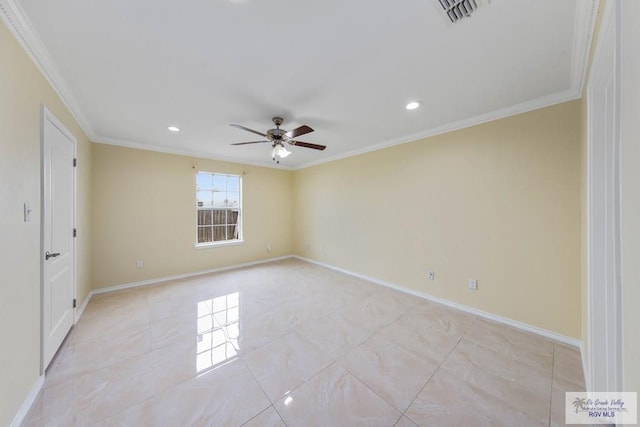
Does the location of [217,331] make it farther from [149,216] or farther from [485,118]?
[485,118]

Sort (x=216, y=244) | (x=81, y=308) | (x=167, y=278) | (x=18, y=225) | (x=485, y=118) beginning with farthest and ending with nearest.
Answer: (x=216, y=244) < (x=167, y=278) < (x=81, y=308) < (x=485, y=118) < (x=18, y=225)

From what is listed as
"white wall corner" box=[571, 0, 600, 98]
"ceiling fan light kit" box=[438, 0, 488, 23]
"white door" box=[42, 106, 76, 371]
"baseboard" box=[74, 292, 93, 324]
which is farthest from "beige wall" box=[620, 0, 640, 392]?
"baseboard" box=[74, 292, 93, 324]

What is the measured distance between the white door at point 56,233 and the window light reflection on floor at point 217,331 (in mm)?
1107

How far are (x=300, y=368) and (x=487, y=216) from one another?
2.64 m

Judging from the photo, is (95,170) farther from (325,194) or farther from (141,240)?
(325,194)

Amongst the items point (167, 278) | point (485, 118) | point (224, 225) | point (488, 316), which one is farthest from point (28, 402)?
point (485, 118)

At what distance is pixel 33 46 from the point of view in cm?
151

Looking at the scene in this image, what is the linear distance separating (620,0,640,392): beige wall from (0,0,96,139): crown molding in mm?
2755

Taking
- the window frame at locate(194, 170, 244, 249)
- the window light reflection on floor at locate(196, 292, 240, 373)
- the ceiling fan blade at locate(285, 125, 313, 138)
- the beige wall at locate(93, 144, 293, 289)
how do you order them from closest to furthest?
1. the window light reflection on floor at locate(196, 292, 240, 373)
2. the ceiling fan blade at locate(285, 125, 313, 138)
3. the beige wall at locate(93, 144, 293, 289)
4. the window frame at locate(194, 170, 244, 249)

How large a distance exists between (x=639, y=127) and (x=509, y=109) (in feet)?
7.82

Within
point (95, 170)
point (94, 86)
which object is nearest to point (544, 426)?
point (94, 86)

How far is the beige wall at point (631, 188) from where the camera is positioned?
0.66 meters

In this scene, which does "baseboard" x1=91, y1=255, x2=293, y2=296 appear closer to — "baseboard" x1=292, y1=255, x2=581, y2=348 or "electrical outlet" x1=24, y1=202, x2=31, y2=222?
"baseboard" x1=292, y1=255, x2=581, y2=348

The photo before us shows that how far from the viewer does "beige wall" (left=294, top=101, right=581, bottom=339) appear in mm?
2234
